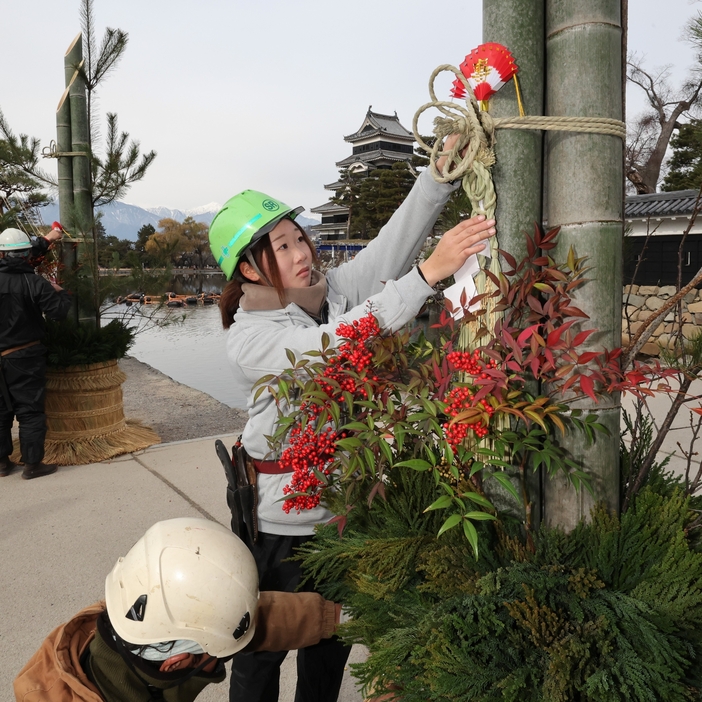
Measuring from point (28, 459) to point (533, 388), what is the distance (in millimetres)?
4225

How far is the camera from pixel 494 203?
1187mm

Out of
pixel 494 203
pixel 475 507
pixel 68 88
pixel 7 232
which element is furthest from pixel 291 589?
pixel 68 88

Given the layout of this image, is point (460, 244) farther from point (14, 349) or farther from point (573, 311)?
point (14, 349)

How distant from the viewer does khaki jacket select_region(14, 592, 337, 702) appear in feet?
4.09

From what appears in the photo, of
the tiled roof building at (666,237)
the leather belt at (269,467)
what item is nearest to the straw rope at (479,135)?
the leather belt at (269,467)

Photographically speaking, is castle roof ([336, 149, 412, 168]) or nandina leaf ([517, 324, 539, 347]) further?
castle roof ([336, 149, 412, 168])

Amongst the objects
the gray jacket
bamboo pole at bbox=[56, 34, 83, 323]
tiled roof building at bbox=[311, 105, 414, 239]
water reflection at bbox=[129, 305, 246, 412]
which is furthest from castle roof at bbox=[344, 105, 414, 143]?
the gray jacket

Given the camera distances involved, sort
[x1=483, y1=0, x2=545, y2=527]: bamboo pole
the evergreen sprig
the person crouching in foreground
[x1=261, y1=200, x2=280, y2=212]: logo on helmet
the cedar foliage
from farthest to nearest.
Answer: the evergreen sprig < [x1=261, y1=200, x2=280, y2=212]: logo on helmet < the person crouching in foreground < [x1=483, y1=0, x2=545, y2=527]: bamboo pole < the cedar foliage

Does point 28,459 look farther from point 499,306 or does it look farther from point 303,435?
point 499,306

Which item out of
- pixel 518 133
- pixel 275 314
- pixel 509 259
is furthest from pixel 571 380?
pixel 275 314

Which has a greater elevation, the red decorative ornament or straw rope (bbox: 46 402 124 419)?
the red decorative ornament

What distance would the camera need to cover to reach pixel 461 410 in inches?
42.0

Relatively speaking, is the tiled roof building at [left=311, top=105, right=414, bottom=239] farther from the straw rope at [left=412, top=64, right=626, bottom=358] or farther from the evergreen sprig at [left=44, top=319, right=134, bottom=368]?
the straw rope at [left=412, top=64, right=626, bottom=358]

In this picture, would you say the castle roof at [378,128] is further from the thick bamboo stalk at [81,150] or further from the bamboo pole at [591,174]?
the bamboo pole at [591,174]
